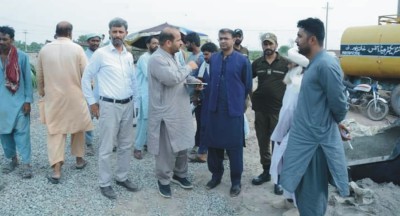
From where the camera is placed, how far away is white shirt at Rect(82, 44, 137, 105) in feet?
12.7

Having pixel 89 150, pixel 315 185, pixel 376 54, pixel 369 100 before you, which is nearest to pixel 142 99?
pixel 89 150

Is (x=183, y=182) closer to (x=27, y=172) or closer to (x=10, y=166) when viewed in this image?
(x=27, y=172)

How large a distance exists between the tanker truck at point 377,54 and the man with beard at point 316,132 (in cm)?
842

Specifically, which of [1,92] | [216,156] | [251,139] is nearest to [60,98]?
[1,92]

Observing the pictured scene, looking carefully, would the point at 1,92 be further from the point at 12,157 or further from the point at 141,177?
the point at 141,177

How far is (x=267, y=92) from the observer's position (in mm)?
4379

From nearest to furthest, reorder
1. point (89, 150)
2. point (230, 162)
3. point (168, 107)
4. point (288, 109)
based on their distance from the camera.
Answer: point (288, 109) → point (168, 107) → point (230, 162) → point (89, 150)

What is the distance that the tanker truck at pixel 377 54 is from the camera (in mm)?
10070

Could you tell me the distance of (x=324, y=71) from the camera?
249cm

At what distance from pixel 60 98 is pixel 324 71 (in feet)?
9.97

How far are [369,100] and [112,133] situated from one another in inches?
339

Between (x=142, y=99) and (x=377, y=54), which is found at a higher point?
(x=377, y=54)

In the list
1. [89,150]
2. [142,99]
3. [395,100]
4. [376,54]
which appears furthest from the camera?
[376,54]

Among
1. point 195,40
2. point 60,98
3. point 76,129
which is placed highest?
point 195,40
